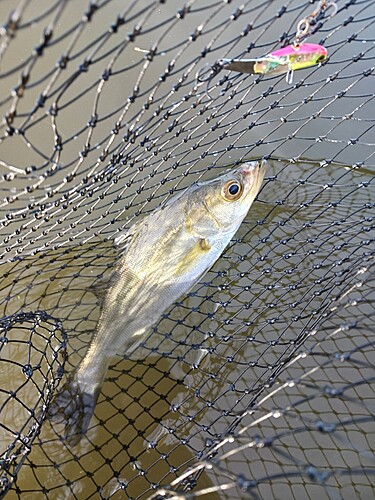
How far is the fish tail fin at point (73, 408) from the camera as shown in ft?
7.93

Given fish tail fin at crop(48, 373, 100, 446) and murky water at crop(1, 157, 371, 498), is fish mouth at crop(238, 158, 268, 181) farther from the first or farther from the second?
fish tail fin at crop(48, 373, 100, 446)

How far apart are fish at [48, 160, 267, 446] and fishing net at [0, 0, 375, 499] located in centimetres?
16

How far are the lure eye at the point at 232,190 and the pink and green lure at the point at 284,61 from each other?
561 millimetres

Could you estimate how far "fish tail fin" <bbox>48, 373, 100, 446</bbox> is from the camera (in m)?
2.42

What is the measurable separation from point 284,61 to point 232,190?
69 centimetres

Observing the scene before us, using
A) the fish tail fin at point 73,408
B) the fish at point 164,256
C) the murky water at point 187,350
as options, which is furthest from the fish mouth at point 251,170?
the fish tail fin at point 73,408

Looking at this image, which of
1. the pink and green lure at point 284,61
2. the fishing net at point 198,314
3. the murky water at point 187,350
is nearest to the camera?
the fishing net at point 198,314

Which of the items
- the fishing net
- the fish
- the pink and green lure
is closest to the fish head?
the fish

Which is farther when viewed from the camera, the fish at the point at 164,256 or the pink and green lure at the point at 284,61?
the fish at the point at 164,256

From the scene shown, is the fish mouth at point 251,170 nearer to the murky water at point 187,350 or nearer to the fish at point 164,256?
the fish at point 164,256

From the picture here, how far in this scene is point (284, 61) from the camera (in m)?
2.39

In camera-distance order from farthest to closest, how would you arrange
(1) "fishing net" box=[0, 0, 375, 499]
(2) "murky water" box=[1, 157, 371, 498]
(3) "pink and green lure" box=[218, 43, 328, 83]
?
(2) "murky water" box=[1, 157, 371, 498]
(3) "pink and green lure" box=[218, 43, 328, 83]
(1) "fishing net" box=[0, 0, 375, 499]

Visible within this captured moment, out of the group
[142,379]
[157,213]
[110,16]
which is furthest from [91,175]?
[110,16]

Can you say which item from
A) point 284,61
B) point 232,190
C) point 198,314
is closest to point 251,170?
point 232,190
